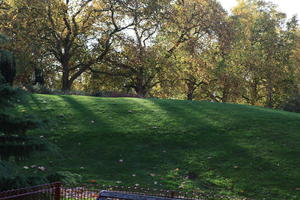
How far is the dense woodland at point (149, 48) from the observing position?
90.9 ft

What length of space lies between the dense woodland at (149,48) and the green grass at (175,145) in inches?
342

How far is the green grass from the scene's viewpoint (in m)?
12.6

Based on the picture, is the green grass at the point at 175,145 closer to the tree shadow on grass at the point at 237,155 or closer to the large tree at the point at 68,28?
the tree shadow on grass at the point at 237,155

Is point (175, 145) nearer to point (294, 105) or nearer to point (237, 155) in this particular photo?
point (237, 155)

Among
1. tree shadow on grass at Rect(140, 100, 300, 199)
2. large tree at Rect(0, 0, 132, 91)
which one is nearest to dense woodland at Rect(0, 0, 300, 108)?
large tree at Rect(0, 0, 132, 91)

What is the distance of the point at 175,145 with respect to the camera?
49.7 feet

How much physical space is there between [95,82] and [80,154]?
2027 cm

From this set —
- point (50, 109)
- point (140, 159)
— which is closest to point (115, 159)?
point (140, 159)

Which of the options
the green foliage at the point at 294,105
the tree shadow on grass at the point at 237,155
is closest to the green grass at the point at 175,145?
the tree shadow on grass at the point at 237,155

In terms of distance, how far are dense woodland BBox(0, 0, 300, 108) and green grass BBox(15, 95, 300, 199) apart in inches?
342

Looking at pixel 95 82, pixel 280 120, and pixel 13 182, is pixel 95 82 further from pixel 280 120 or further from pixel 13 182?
pixel 13 182

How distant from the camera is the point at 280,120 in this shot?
17906 millimetres

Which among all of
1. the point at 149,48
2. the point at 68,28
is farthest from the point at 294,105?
the point at 68,28

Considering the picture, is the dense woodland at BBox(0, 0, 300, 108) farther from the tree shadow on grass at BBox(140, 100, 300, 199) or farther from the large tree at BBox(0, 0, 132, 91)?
the tree shadow on grass at BBox(140, 100, 300, 199)
